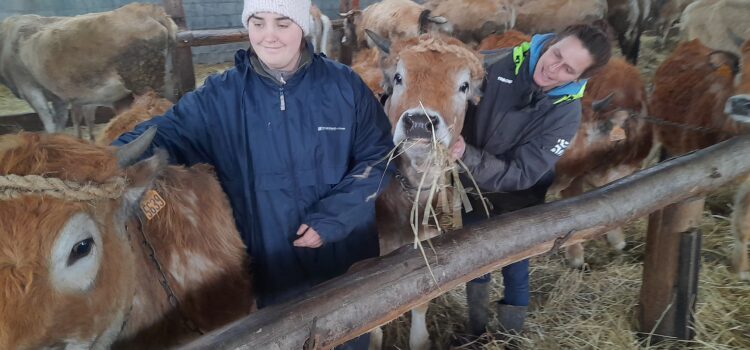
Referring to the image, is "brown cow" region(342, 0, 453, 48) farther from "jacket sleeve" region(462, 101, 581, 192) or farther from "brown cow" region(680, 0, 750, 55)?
"jacket sleeve" region(462, 101, 581, 192)

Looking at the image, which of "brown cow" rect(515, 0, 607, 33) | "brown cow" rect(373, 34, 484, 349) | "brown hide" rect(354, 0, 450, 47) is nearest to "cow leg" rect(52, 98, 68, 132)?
"brown hide" rect(354, 0, 450, 47)

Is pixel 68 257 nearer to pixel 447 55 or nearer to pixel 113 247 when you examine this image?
pixel 113 247

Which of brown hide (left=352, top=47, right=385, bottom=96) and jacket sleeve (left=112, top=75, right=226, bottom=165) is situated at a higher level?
jacket sleeve (left=112, top=75, right=226, bottom=165)

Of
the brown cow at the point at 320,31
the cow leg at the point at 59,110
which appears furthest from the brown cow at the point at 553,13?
the cow leg at the point at 59,110

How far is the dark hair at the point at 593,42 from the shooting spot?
2764 mm

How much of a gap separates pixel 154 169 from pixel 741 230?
15.3 feet

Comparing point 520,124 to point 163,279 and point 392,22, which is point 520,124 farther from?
point 392,22

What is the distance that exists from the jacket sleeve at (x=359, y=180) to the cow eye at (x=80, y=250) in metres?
0.86

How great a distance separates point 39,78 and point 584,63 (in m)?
7.10

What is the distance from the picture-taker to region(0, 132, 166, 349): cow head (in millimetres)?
1467

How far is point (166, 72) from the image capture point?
7051 mm

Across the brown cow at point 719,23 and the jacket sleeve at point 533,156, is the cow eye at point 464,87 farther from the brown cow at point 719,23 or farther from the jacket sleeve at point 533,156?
the brown cow at point 719,23

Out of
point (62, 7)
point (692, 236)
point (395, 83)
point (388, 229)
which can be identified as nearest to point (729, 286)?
point (692, 236)

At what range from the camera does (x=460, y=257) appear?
210 centimetres
